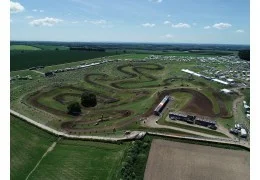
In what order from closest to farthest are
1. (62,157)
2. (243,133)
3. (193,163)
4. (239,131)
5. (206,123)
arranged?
1. (193,163)
2. (62,157)
3. (243,133)
4. (239,131)
5. (206,123)

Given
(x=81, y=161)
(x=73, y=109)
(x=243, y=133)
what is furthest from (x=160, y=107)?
(x=81, y=161)

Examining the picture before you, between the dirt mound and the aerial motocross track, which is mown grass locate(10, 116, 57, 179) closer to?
the aerial motocross track

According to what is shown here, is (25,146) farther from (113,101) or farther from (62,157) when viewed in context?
(113,101)

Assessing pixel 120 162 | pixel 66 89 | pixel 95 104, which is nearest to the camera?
pixel 120 162

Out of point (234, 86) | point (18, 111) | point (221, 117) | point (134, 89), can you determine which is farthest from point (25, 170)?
point (234, 86)

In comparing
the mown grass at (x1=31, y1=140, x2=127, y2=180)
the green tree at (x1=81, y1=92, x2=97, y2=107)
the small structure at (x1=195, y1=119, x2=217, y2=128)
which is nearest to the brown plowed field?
the mown grass at (x1=31, y1=140, x2=127, y2=180)

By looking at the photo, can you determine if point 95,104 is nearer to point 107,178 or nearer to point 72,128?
point 72,128
